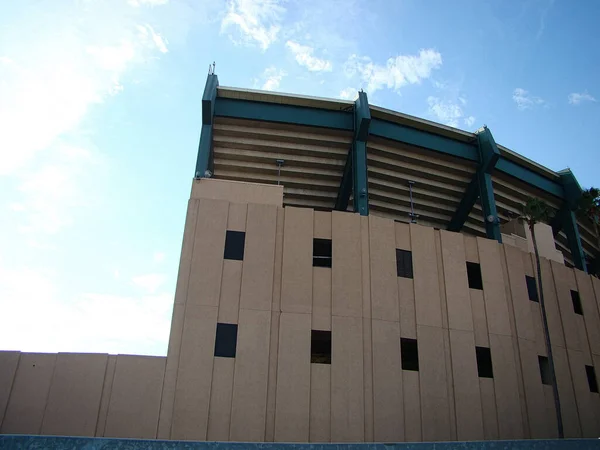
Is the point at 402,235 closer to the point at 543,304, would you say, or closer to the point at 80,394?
the point at 543,304

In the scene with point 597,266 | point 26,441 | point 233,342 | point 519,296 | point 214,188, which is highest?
point 597,266

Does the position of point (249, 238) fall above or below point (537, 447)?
above

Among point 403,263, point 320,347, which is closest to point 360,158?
point 403,263

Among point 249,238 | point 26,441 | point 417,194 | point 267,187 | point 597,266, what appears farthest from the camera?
point 597,266

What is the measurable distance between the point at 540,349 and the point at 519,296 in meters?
3.09

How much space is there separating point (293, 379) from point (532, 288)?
52.6 ft

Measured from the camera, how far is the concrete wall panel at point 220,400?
2091cm

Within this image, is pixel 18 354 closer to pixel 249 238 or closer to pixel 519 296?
pixel 249 238

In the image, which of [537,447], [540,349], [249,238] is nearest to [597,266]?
[540,349]

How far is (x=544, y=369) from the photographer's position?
2795 centimetres

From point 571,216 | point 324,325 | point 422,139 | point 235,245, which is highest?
point 422,139

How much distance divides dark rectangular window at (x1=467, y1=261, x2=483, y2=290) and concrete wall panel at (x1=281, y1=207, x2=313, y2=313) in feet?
30.5

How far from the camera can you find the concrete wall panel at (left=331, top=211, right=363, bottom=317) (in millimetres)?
24219

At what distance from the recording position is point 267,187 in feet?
87.4
